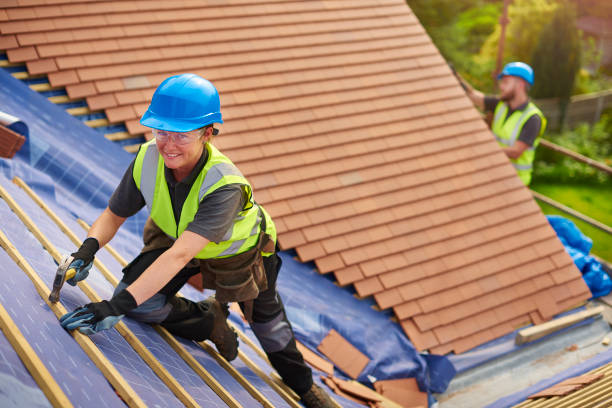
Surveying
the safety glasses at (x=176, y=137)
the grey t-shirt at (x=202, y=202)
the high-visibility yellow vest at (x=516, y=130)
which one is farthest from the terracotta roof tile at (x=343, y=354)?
the high-visibility yellow vest at (x=516, y=130)

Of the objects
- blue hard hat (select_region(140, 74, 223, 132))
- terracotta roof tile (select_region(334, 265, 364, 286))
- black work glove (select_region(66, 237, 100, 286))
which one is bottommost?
terracotta roof tile (select_region(334, 265, 364, 286))

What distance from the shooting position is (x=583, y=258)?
752cm

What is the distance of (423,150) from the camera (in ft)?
23.3

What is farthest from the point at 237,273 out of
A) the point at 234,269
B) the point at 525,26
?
the point at 525,26

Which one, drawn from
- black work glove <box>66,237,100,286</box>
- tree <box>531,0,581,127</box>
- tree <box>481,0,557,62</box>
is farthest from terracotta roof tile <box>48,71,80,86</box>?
tree <box>481,0,557,62</box>

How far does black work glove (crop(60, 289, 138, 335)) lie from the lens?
305cm

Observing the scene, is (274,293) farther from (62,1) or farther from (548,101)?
(548,101)

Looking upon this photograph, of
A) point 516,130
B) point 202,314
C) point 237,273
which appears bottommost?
point 516,130

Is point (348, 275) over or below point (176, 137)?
below

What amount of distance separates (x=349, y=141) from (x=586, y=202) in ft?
21.4

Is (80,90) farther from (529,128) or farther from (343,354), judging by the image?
(529,128)

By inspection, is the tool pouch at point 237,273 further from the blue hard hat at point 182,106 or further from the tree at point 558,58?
the tree at point 558,58

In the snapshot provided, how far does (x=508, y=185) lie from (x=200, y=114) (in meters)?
4.93

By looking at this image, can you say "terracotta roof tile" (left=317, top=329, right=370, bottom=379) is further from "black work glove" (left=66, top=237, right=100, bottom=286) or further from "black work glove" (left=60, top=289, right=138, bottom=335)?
"black work glove" (left=60, top=289, right=138, bottom=335)
